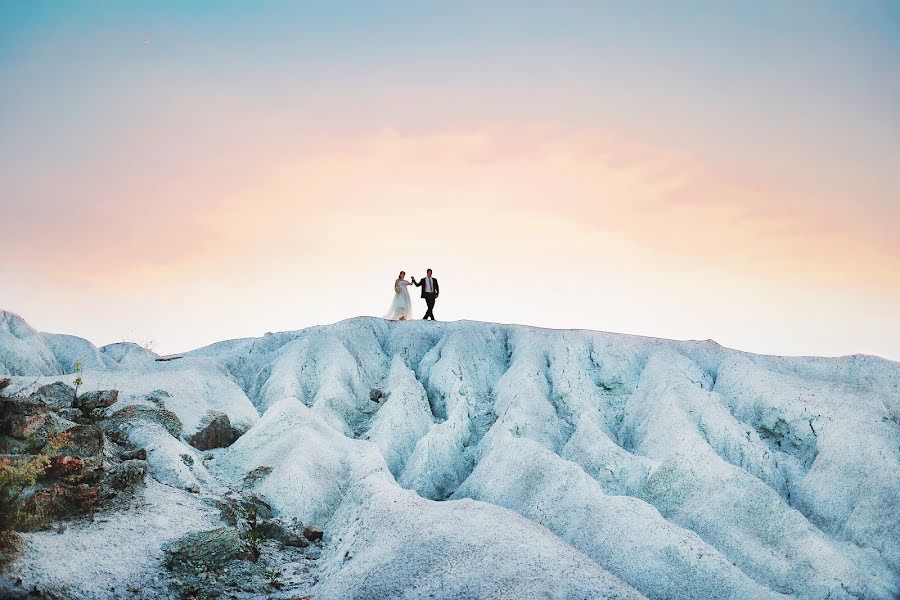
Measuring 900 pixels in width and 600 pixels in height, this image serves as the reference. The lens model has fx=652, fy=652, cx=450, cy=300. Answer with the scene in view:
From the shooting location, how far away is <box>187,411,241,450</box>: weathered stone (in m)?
24.4

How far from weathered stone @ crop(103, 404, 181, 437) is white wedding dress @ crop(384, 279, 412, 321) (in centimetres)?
1561

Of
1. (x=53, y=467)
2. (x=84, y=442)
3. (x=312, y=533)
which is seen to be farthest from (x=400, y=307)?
(x=53, y=467)

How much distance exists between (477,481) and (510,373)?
334 inches

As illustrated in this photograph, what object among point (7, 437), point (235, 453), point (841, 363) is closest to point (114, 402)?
point (235, 453)

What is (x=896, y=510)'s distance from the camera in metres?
21.6

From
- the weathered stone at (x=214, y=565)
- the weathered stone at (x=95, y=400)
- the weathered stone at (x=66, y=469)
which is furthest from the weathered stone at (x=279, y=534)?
the weathered stone at (x=95, y=400)

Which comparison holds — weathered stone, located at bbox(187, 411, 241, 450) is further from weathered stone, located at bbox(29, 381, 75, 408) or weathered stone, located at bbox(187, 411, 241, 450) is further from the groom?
the groom

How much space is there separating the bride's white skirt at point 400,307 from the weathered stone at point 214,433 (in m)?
13.6

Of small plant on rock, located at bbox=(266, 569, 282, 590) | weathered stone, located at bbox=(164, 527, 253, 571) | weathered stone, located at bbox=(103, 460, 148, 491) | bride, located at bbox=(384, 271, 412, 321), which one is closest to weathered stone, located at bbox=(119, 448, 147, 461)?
weathered stone, located at bbox=(103, 460, 148, 491)

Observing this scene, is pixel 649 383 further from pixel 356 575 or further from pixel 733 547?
pixel 356 575

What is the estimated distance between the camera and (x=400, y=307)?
3788 cm

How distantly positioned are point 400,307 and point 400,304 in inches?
8.5

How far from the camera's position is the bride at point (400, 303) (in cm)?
3688

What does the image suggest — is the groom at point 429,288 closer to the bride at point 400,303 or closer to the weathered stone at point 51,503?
the bride at point 400,303
